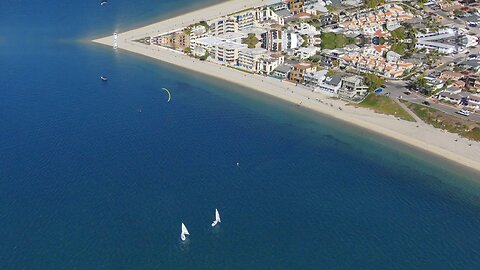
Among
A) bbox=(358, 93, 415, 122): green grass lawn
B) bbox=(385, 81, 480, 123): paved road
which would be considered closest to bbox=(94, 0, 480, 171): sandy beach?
bbox=(358, 93, 415, 122): green grass lawn

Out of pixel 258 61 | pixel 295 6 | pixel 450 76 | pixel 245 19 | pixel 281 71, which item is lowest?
pixel 281 71

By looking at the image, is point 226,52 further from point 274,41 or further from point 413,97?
point 413,97

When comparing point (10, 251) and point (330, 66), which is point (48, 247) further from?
point (330, 66)

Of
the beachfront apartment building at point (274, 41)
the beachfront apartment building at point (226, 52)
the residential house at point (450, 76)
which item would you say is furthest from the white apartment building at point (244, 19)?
the residential house at point (450, 76)

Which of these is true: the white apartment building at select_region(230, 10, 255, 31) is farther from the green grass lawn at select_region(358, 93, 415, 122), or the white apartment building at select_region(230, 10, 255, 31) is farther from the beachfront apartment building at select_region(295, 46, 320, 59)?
the green grass lawn at select_region(358, 93, 415, 122)

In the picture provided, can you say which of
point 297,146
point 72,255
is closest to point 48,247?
point 72,255

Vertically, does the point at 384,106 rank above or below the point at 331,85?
below

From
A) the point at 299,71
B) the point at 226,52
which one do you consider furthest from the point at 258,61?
Answer: the point at 299,71

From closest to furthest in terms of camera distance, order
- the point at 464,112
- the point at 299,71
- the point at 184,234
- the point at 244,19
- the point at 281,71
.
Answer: the point at 184,234 < the point at 464,112 < the point at 299,71 < the point at 281,71 < the point at 244,19
